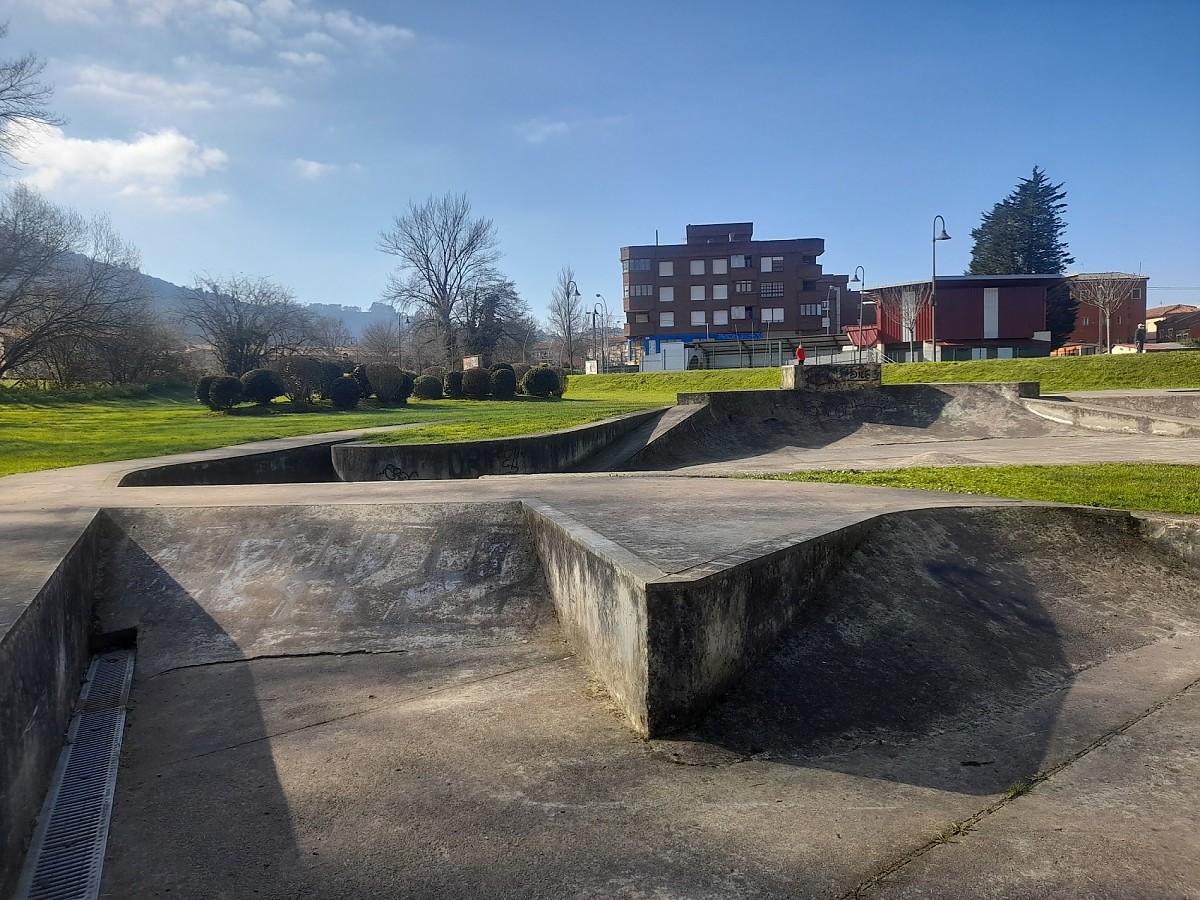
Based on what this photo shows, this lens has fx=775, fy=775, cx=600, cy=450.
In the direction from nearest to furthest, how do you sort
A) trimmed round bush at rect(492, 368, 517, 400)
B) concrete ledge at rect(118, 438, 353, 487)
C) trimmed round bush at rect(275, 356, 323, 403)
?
concrete ledge at rect(118, 438, 353, 487), trimmed round bush at rect(275, 356, 323, 403), trimmed round bush at rect(492, 368, 517, 400)

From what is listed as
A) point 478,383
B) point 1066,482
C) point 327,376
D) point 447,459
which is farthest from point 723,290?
point 1066,482

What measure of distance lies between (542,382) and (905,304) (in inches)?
844

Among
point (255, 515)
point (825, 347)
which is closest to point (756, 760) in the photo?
point (255, 515)

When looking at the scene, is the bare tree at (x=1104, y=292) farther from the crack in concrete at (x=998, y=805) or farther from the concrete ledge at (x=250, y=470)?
the crack in concrete at (x=998, y=805)

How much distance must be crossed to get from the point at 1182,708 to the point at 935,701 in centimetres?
127

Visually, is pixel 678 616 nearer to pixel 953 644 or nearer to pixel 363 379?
pixel 953 644

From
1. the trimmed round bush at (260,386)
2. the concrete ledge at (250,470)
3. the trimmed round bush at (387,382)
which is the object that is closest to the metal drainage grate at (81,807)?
the concrete ledge at (250,470)

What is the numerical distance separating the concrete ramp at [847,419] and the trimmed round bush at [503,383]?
677 inches

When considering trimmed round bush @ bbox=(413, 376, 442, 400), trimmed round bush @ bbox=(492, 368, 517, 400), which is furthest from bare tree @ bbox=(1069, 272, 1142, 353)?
trimmed round bush @ bbox=(413, 376, 442, 400)

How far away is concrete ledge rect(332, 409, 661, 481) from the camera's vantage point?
12.5 meters

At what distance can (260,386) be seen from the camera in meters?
27.8

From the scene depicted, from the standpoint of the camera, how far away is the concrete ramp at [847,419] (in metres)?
16.3

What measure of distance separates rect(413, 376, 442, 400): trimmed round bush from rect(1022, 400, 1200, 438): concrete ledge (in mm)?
24796

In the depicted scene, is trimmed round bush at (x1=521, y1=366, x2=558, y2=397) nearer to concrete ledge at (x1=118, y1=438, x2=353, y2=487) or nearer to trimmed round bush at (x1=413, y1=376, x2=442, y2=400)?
trimmed round bush at (x1=413, y1=376, x2=442, y2=400)
